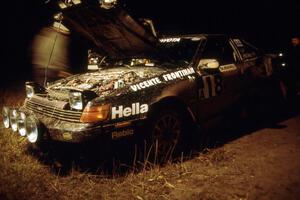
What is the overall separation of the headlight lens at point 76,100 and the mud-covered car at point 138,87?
0.5 inches

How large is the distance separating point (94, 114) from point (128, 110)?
0.42 metres

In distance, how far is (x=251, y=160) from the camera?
4.54 m

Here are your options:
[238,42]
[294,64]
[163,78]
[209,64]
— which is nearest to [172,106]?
[163,78]

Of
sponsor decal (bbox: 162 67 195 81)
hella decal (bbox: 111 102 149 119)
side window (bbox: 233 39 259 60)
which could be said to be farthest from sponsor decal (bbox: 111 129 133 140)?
side window (bbox: 233 39 259 60)

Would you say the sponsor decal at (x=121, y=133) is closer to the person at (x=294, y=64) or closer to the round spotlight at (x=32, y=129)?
the round spotlight at (x=32, y=129)

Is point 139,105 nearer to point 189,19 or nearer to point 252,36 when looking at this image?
point 189,19

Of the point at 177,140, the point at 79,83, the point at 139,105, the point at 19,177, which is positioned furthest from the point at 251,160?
the point at 19,177

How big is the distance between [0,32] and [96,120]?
9.76m

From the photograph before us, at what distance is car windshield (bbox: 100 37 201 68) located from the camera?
4.90m

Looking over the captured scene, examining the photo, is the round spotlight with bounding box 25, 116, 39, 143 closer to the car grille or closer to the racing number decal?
the car grille

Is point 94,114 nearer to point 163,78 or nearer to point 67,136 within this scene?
point 67,136

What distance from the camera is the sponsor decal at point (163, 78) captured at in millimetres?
4090

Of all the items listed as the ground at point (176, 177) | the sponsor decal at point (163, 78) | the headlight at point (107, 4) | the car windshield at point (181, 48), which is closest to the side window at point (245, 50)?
the car windshield at point (181, 48)

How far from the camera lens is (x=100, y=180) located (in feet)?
12.9
